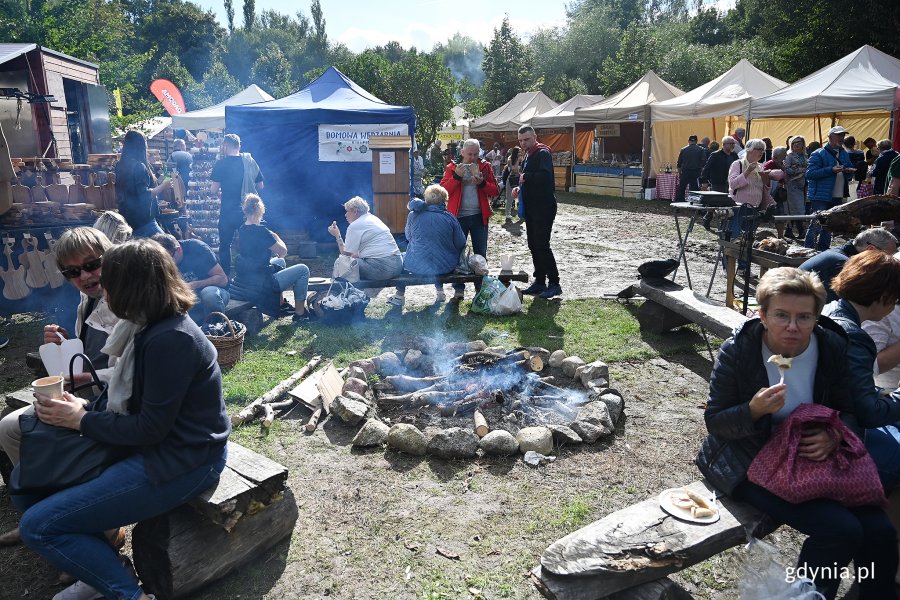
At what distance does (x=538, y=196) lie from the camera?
7.43 m

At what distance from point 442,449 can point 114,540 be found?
74.3 inches

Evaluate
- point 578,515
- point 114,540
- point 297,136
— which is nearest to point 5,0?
point 297,136

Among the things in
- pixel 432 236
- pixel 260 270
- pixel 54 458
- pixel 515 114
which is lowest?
pixel 54 458

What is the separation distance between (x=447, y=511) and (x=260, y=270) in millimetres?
3933

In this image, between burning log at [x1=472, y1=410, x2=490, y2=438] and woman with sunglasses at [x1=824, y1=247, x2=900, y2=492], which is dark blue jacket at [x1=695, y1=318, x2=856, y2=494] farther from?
burning log at [x1=472, y1=410, x2=490, y2=438]

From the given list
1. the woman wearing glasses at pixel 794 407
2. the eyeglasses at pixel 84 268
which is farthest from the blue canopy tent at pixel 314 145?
the woman wearing glasses at pixel 794 407

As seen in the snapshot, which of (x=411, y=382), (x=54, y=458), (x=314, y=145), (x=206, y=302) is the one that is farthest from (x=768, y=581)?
(x=314, y=145)

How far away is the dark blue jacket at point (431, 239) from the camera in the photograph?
6980 mm

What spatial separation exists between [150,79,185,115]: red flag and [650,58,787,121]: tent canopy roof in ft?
49.0

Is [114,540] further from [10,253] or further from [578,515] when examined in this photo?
[10,253]

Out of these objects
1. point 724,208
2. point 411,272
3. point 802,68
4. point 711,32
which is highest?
point 711,32

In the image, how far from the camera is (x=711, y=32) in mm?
42125

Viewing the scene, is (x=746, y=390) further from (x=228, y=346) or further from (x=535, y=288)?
(x=535, y=288)

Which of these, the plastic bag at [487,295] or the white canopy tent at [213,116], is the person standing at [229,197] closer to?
the plastic bag at [487,295]
